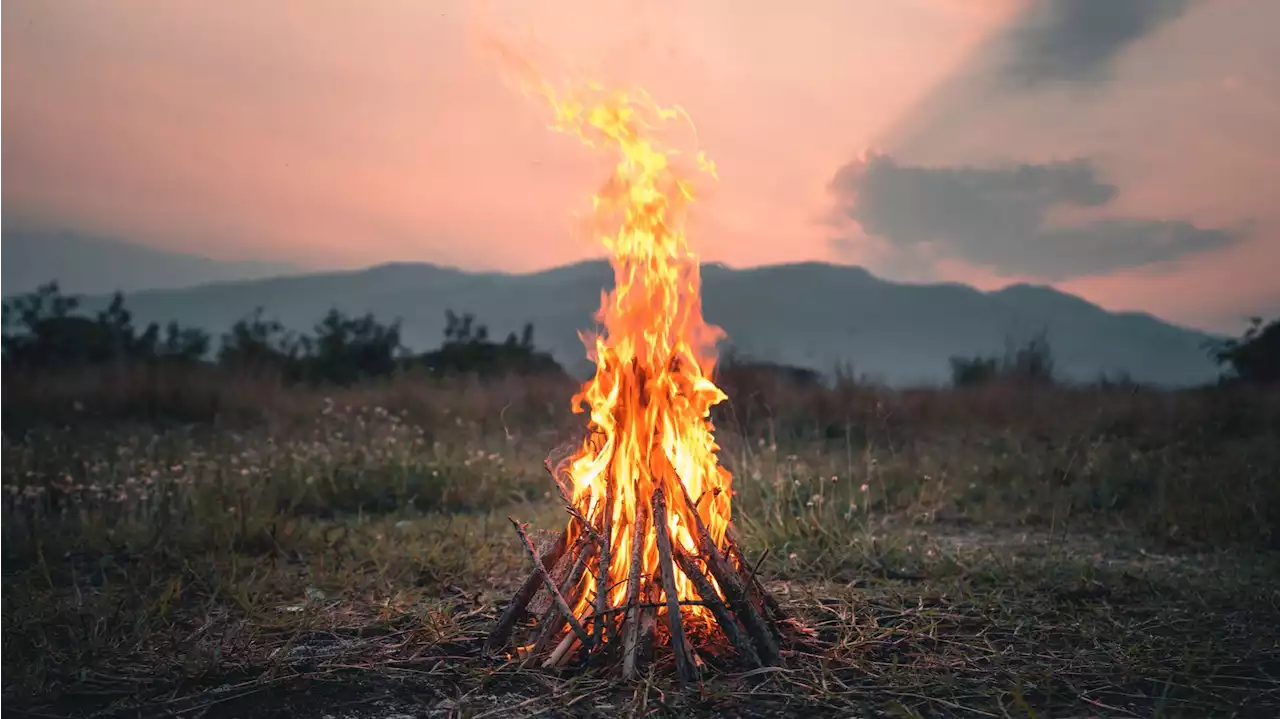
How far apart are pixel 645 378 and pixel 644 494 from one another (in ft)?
1.60

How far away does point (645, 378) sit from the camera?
381 cm

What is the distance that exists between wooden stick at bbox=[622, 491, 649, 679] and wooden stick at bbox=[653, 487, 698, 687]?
96 millimetres

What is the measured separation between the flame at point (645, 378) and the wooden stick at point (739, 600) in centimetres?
15

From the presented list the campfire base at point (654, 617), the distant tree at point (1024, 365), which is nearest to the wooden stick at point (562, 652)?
→ the campfire base at point (654, 617)

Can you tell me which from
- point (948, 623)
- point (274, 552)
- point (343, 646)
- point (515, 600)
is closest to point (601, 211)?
point (515, 600)

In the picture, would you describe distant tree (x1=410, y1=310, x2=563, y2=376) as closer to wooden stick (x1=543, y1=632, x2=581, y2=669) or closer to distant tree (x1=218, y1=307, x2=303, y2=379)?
distant tree (x1=218, y1=307, x2=303, y2=379)

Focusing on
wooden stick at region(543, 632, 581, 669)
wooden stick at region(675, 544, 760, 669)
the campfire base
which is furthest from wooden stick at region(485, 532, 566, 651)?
wooden stick at region(675, 544, 760, 669)

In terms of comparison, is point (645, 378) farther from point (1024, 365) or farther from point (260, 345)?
point (260, 345)

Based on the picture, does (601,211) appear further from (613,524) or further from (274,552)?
(274,552)

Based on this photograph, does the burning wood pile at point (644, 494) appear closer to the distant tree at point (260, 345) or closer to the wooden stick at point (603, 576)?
the wooden stick at point (603, 576)

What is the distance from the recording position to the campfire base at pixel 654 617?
3.50 m

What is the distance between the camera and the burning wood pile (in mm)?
3561

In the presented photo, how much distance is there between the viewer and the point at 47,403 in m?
12.1

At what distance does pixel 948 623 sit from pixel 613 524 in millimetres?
1673
